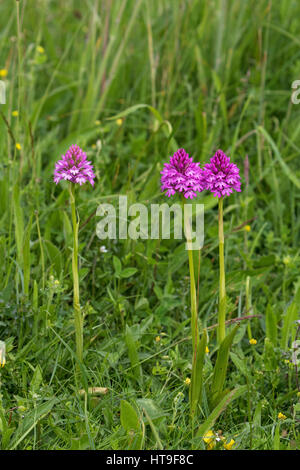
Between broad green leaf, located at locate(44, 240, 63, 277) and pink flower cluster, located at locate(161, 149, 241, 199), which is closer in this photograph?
pink flower cluster, located at locate(161, 149, 241, 199)

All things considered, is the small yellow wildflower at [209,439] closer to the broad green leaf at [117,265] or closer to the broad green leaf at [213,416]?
the broad green leaf at [213,416]

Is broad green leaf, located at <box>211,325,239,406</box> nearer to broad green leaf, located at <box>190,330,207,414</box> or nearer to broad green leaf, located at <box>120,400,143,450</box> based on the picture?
broad green leaf, located at <box>190,330,207,414</box>

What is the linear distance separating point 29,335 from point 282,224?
1.18 metres

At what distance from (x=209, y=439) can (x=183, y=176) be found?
2.26 ft

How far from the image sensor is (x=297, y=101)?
9.57 feet

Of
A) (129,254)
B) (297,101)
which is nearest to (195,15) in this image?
(297,101)

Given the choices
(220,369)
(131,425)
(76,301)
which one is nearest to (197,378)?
(220,369)

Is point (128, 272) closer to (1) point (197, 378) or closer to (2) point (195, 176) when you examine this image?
(1) point (197, 378)

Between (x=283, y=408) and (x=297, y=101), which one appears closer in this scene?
(x=283, y=408)

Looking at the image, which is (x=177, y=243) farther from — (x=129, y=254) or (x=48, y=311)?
(x=48, y=311)

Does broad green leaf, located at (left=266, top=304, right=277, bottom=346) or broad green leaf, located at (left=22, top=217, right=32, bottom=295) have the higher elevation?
broad green leaf, located at (left=22, top=217, right=32, bottom=295)

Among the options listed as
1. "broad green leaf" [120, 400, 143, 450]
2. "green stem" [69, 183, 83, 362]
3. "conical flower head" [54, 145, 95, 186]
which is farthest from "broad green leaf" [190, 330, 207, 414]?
"conical flower head" [54, 145, 95, 186]

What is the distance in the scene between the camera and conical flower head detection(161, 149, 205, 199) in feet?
4.99
